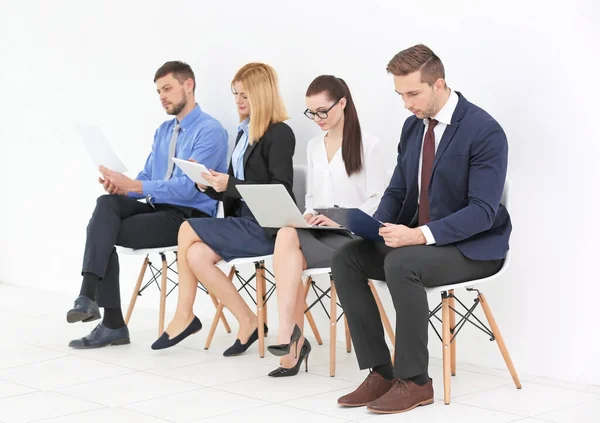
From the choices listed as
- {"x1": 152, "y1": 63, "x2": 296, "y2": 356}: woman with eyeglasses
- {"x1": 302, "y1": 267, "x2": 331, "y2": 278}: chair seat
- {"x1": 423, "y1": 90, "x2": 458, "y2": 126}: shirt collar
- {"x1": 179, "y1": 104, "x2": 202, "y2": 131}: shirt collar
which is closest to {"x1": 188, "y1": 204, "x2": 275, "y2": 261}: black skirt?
{"x1": 152, "y1": 63, "x2": 296, "y2": 356}: woman with eyeglasses

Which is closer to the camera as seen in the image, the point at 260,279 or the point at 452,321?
the point at 452,321

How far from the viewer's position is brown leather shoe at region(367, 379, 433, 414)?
309 cm

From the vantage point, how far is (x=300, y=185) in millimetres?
4242

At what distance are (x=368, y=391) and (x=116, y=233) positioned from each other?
1.58m

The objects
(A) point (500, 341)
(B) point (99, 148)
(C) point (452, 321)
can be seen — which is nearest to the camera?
(A) point (500, 341)

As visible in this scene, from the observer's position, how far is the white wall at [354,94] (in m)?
3.52

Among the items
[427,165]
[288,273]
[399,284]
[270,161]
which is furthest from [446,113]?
[270,161]

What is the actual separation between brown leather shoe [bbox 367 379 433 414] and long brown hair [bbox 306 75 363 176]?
3.50 ft

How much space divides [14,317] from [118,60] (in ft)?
5.21

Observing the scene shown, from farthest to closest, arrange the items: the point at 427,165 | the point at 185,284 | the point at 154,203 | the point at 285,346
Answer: the point at 154,203, the point at 185,284, the point at 285,346, the point at 427,165

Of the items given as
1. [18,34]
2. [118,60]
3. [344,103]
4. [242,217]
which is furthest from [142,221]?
[18,34]

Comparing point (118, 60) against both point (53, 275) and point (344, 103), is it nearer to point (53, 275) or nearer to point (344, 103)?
point (53, 275)

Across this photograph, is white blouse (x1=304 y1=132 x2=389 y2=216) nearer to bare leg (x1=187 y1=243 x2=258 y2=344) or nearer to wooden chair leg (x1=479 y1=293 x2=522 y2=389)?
bare leg (x1=187 y1=243 x2=258 y2=344)

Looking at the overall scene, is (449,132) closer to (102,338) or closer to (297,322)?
(297,322)
